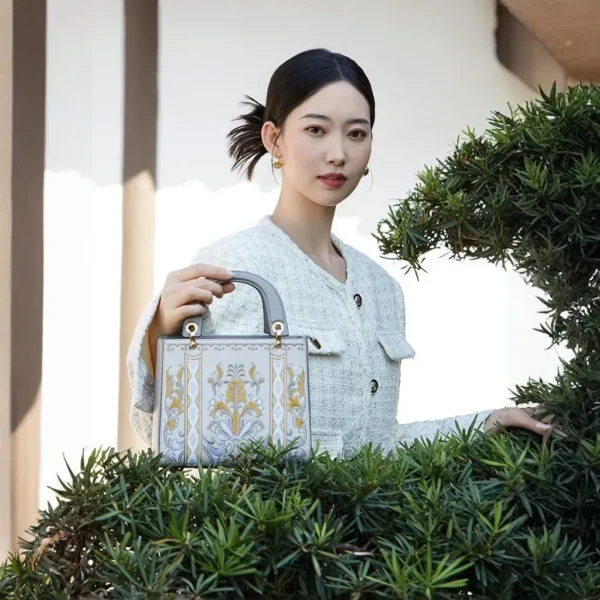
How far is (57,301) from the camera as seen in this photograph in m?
2.77

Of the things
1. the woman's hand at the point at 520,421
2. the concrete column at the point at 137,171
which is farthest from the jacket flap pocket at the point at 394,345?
the concrete column at the point at 137,171

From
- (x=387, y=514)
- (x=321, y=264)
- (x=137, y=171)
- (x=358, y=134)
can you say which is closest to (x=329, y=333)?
(x=321, y=264)

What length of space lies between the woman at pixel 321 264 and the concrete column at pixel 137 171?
4.97ft

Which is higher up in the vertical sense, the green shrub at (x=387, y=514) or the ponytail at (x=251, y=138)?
the ponytail at (x=251, y=138)

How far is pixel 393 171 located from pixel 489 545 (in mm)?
2132

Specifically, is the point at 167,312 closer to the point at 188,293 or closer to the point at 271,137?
the point at 188,293

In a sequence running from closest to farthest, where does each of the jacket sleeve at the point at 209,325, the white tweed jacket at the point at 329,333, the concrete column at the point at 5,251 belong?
the jacket sleeve at the point at 209,325 → the white tweed jacket at the point at 329,333 → the concrete column at the point at 5,251

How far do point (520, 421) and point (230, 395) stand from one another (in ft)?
0.95

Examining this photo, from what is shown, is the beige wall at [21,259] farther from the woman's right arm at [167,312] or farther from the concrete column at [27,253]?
the woman's right arm at [167,312]

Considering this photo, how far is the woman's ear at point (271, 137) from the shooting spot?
1.27m

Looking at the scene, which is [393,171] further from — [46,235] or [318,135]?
[318,135]

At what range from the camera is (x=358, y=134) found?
1.21 metres

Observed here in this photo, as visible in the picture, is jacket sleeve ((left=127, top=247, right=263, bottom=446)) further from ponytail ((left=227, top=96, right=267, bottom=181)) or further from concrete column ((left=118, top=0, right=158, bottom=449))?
concrete column ((left=118, top=0, right=158, bottom=449))

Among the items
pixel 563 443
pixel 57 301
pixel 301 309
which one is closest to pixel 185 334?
pixel 301 309
